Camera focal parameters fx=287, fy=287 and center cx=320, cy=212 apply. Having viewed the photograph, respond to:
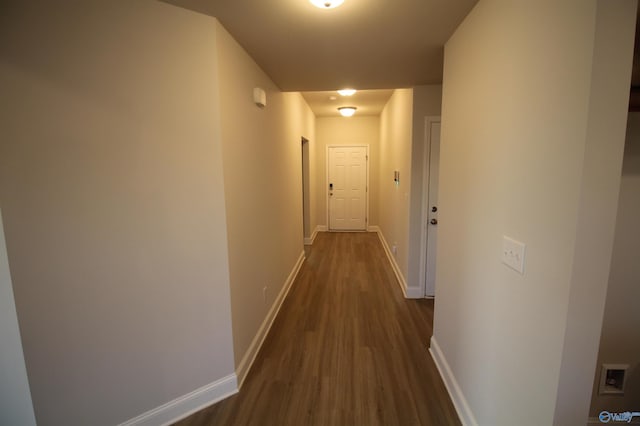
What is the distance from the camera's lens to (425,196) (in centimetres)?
328

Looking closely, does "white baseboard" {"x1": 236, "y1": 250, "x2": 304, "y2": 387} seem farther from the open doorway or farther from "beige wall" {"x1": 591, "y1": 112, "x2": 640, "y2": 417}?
"beige wall" {"x1": 591, "y1": 112, "x2": 640, "y2": 417}

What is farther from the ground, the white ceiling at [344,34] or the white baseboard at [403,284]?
the white ceiling at [344,34]

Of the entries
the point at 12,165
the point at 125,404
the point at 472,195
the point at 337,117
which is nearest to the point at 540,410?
the point at 472,195

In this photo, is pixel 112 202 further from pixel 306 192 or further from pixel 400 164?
pixel 306 192

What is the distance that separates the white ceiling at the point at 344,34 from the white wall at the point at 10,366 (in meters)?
1.59

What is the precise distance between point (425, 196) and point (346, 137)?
3624mm

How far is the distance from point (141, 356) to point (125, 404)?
26 centimetres

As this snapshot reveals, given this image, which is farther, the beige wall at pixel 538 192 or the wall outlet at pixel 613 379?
the wall outlet at pixel 613 379

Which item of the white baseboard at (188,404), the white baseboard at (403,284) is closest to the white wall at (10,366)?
the white baseboard at (188,404)

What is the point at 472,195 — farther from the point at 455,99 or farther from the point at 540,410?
Answer: the point at 540,410

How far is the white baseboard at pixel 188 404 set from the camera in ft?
5.44

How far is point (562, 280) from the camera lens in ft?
3.05

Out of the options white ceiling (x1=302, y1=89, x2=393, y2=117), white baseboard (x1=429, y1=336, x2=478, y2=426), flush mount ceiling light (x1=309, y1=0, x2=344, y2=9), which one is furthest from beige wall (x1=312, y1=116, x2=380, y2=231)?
flush mount ceiling light (x1=309, y1=0, x2=344, y2=9)

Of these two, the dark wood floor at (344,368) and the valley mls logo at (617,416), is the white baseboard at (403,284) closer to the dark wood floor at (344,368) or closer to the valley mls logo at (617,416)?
the dark wood floor at (344,368)
